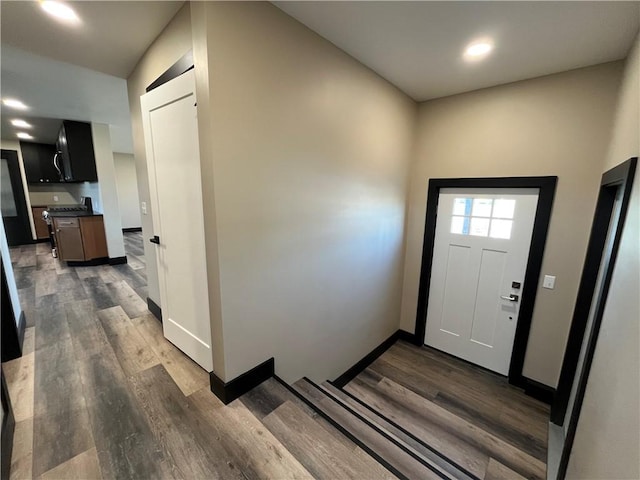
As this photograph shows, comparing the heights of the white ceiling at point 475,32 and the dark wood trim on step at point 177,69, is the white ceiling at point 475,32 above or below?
above

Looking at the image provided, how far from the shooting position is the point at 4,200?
5676 millimetres

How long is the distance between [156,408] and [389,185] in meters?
2.73

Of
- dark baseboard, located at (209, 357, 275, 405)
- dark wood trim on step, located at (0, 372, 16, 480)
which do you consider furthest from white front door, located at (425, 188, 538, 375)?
dark wood trim on step, located at (0, 372, 16, 480)

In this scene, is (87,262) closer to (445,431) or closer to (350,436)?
(350,436)

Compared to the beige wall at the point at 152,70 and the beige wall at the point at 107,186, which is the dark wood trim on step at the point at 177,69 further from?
the beige wall at the point at 107,186

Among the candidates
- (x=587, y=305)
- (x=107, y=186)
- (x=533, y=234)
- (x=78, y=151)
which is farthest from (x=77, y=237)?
(x=587, y=305)

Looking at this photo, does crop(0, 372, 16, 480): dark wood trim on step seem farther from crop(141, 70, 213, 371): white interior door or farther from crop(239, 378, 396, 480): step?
crop(239, 378, 396, 480): step

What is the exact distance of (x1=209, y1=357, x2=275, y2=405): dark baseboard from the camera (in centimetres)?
166

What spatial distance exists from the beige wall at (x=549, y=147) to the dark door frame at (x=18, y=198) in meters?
8.40

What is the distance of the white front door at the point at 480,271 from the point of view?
8.50ft

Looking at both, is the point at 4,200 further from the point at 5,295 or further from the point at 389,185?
the point at 389,185

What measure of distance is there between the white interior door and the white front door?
8.54ft

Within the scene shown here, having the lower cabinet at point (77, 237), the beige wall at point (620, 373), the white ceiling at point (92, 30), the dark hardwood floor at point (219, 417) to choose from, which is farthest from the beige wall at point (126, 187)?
the beige wall at point (620, 373)

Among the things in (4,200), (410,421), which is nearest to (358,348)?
(410,421)
